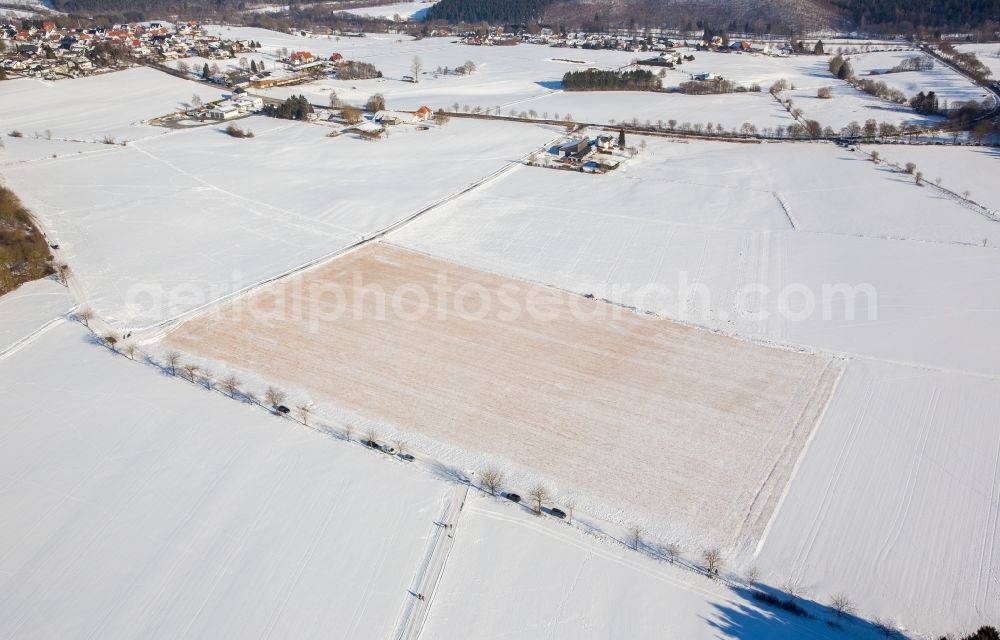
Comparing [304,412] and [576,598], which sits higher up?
[304,412]

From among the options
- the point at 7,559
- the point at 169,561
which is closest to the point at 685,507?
the point at 169,561

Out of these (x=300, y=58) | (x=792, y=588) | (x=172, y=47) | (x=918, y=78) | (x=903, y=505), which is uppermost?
(x=172, y=47)

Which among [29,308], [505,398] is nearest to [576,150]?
[505,398]

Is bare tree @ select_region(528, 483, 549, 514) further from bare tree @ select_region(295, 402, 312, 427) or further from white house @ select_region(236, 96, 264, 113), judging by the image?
white house @ select_region(236, 96, 264, 113)

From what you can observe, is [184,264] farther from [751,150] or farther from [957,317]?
[751,150]

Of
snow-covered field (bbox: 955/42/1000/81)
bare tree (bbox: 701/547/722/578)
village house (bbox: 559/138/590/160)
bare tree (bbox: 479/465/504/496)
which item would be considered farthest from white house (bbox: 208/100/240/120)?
snow-covered field (bbox: 955/42/1000/81)

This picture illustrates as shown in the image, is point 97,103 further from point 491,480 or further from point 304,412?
point 491,480

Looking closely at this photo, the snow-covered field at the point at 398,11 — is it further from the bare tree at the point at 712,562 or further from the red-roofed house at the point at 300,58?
the bare tree at the point at 712,562
